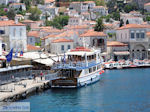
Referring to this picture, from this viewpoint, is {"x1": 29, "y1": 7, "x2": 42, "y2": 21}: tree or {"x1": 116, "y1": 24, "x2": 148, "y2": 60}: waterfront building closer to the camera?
{"x1": 116, "y1": 24, "x2": 148, "y2": 60}: waterfront building

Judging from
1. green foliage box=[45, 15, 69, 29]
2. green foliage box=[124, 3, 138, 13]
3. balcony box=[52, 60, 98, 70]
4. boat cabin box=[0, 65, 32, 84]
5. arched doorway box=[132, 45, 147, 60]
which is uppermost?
green foliage box=[124, 3, 138, 13]

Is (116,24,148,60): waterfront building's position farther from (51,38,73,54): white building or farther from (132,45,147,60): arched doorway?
(51,38,73,54): white building

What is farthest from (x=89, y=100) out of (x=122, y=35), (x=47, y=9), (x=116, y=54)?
(x=47, y=9)

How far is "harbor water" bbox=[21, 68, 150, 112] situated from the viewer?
134ft

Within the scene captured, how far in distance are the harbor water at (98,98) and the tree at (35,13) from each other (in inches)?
4144

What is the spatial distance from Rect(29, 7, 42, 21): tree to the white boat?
105m

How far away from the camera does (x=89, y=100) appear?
44.9 metres

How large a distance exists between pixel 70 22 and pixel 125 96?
4056 inches

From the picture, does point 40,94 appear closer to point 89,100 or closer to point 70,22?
point 89,100

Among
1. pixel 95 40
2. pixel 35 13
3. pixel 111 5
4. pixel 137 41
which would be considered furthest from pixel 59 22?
pixel 137 41

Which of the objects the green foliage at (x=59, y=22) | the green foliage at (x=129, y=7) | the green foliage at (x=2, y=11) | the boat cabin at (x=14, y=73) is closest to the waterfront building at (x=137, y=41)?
the boat cabin at (x=14, y=73)

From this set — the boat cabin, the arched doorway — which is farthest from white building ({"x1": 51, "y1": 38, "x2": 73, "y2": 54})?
the boat cabin

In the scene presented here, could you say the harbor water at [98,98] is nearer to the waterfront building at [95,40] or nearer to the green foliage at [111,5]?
the waterfront building at [95,40]

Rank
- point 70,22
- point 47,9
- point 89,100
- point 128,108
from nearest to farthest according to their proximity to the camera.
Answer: point 128,108 → point 89,100 → point 70,22 → point 47,9
